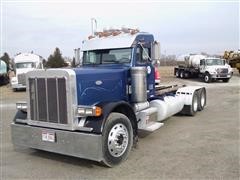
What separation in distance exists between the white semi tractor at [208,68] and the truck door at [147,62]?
22.0m

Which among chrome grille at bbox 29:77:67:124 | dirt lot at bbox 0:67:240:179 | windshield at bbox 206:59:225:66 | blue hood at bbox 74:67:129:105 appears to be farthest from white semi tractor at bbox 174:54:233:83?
chrome grille at bbox 29:77:67:124

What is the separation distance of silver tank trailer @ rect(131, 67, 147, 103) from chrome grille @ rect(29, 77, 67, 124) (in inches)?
76.0

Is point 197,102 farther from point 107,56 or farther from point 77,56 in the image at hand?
point 77,56

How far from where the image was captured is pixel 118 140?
606 cm

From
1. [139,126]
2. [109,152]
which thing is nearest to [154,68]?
[139,126]

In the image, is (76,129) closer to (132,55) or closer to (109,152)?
(109,152)

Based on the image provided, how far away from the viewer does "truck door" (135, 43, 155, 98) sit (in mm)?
7920

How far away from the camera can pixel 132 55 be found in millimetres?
7746

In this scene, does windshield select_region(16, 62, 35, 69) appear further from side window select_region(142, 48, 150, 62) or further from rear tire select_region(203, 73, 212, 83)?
side window select_region(142, 48, 150, 62)

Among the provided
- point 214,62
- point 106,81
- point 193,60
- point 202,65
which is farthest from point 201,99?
point 193,60

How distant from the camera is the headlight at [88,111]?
563 centimetres

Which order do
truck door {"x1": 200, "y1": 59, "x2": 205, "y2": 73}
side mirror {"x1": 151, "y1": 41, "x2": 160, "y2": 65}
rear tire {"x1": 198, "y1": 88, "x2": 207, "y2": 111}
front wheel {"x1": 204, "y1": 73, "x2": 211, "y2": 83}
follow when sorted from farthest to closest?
1. truck door {"x1": 200, "y1": 59, "x2": 205, "y2": 73}
2. front wheel {"x1": 204, "y1": 73, "x2": 211, "y2": 83}
3. rear tire {"x1": 198, "y1": 88, "x2": 207, "y2": 111}
4. side mirror {"x1": 151, "y1": 41, "x2": 160, "y2": 65}

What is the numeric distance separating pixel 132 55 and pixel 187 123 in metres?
3.15

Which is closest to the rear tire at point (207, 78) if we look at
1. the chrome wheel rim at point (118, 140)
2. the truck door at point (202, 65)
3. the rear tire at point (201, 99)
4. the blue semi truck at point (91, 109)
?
the truck door at point (202, 65)
